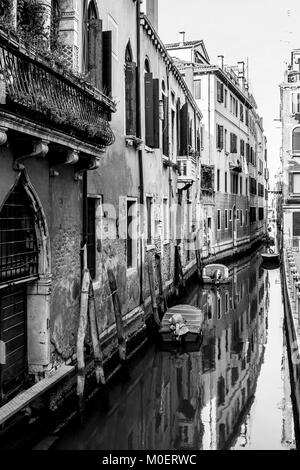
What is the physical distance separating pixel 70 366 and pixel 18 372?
2.52 feet

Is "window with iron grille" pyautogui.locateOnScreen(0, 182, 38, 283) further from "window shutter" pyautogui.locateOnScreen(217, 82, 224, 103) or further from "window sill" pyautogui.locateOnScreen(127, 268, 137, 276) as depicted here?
"window shutter" pyautogui.locateOnScreen(217, 82, 224, 103)

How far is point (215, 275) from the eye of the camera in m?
18.6

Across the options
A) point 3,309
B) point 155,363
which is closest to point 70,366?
point 3,309

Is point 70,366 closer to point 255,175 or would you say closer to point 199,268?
point 199,268

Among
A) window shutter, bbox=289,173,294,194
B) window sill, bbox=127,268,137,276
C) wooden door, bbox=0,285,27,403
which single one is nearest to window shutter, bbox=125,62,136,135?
window sill, bbox=127,268,137,276

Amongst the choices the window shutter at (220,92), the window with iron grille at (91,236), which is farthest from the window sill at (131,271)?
the window shutter at (220,92)

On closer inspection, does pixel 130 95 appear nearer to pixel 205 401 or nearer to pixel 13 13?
pixel 13 13

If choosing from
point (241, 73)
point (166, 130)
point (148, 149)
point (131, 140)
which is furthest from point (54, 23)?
point (241, 73)

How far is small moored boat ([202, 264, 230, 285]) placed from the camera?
1842 cm

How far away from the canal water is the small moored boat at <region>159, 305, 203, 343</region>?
1.08ft

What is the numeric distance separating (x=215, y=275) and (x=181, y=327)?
840 centimetres

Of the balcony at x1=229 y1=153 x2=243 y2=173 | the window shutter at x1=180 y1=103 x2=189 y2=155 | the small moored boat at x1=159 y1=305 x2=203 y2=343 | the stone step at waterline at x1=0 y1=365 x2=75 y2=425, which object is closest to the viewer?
the stone step at waterline at x1=0 y1=365 x2=75 y2=425

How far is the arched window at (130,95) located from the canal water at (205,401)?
13.6ft
